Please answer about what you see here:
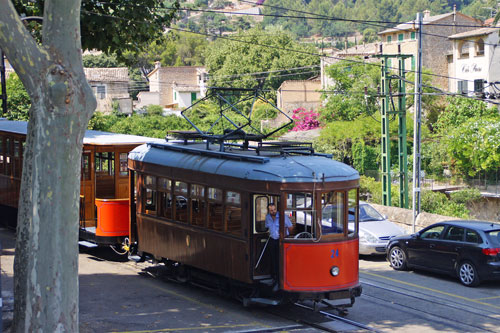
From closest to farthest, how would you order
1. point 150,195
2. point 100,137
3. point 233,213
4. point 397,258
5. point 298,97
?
point 233,213
point 150,195
point 397,258
point 100,137
point 298,97

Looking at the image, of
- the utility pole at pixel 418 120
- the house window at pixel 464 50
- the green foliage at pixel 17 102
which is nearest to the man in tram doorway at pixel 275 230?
the utility pole at pixel 418 120

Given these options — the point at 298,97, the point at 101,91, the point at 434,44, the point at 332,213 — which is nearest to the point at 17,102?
the point at 332,213

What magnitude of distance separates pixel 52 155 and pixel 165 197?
7142mm

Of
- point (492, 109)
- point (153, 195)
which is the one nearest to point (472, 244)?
point (153, 195)

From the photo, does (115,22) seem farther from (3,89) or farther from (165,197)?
(3,89)

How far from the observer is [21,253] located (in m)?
8.83

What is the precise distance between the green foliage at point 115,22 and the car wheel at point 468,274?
28.7ft

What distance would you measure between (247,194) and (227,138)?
2297mm

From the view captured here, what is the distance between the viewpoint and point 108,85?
72.1 meters

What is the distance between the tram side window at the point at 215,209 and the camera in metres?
13.5

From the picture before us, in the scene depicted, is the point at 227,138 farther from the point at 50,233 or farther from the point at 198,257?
the point at 50,233

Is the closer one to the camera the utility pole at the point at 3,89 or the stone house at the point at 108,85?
the utility pole at the point at 3,89

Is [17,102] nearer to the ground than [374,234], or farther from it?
farther from it

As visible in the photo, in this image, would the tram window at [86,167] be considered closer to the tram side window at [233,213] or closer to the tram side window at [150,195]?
the tram side window at [150,195]
